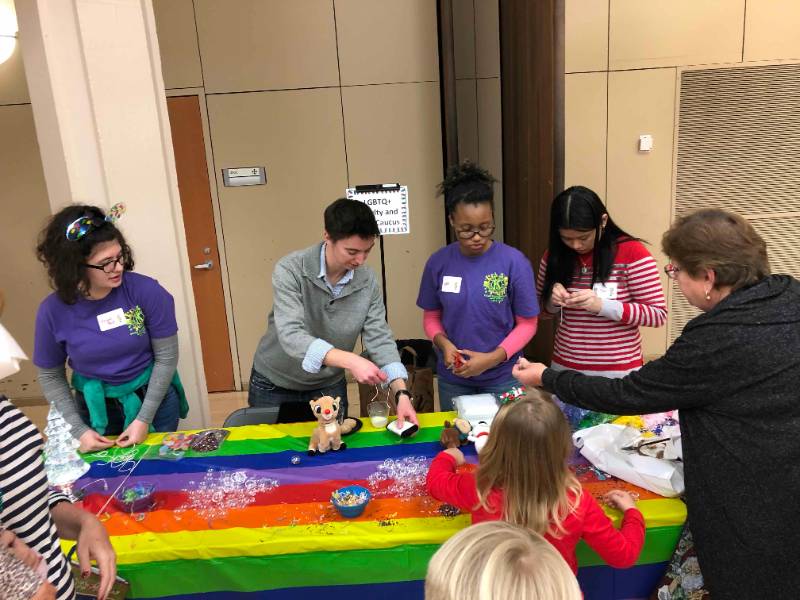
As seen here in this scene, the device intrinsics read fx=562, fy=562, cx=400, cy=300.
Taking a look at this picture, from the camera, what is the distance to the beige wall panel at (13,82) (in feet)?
13.9

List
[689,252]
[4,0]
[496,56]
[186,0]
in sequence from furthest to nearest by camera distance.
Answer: [186,0]
[496,56]
[4,0]
[689,252]

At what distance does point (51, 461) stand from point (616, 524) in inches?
71.9

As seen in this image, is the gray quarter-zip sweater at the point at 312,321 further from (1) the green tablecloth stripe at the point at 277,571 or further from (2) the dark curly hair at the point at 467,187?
(1) the green tablecloth stripe at the point at 277,571

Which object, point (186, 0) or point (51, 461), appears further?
point (186, 0)

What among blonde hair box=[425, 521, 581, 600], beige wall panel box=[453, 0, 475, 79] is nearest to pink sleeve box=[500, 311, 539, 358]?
blonde hair box=[425, 521, 581, 600]

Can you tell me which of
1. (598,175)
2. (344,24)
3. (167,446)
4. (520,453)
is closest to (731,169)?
(598,175)

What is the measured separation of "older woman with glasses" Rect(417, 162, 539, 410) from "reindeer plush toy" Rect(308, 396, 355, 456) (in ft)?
1.98

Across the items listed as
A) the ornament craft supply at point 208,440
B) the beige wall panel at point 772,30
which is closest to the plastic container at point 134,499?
the ornament craft supply at point 208,440

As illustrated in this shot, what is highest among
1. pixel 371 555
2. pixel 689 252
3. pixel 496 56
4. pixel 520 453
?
pixel 496 56

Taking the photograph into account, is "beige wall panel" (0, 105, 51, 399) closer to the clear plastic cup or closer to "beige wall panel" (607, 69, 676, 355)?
the clear plastic cup

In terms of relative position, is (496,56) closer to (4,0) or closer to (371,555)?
(4,0)

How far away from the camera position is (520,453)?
126cm

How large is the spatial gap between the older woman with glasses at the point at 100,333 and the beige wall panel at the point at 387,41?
2793mm

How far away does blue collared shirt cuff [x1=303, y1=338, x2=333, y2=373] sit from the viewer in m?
1.94
